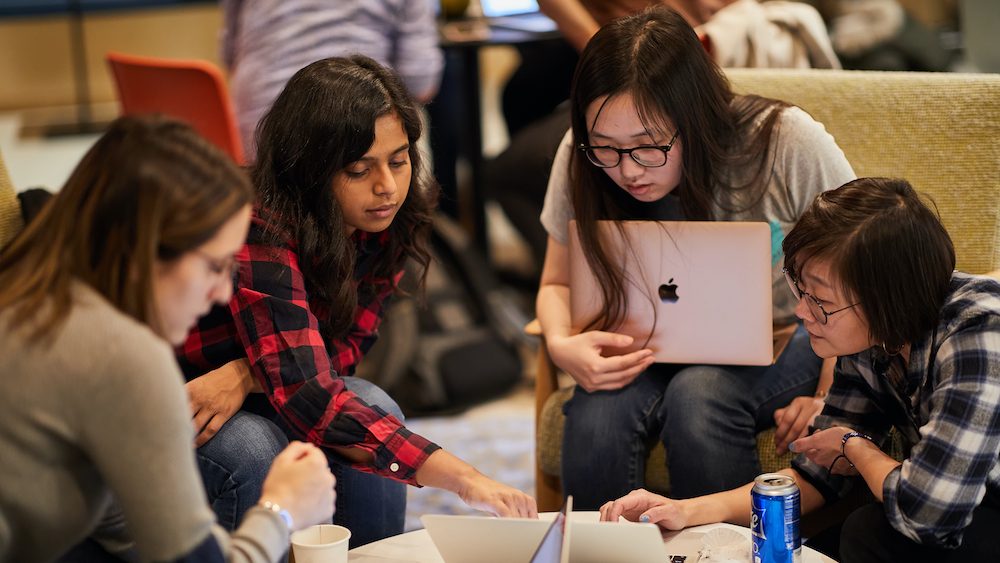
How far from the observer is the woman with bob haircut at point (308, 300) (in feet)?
5.55

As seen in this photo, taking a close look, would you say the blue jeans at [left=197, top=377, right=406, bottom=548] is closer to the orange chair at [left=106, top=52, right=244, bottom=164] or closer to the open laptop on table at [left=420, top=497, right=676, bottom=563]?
the open laptop on table at [left=420, top=497, right=676, bottom=563]

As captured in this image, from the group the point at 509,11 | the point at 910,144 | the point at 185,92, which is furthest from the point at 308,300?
the point at 509,11

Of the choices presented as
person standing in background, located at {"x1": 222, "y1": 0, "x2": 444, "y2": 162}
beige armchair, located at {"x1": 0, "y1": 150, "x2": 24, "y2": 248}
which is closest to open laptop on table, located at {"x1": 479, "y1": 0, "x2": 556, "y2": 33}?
person standing in background, located at {"x1": 222, "y1": 0, "x2": 444, "y2": 162}

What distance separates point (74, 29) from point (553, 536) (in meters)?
5.22

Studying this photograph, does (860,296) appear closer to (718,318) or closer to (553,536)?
(718,318)

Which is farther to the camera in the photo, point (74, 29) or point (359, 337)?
point (74, 29)

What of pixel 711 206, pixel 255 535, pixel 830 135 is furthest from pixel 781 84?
pixel 255 535

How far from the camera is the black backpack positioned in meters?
3.17

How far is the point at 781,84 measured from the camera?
7.20 ft

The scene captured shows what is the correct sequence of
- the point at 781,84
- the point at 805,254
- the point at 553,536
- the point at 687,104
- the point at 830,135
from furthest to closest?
the point at 781,84, the point at 830,135, the point at 687,104, the point at 805,254, the point at 553,536

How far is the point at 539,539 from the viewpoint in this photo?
4.62 feet

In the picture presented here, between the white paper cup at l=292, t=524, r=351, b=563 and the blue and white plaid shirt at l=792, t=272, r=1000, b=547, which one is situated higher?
the blue and white plaid shirt at l=792, t=272, r=1000, b=547

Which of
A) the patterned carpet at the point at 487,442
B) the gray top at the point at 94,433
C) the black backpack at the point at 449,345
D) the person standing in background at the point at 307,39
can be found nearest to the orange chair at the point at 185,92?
the person standing in background at the point at 307,39

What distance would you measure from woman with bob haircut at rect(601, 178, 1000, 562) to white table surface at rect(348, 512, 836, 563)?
21 millimetres
